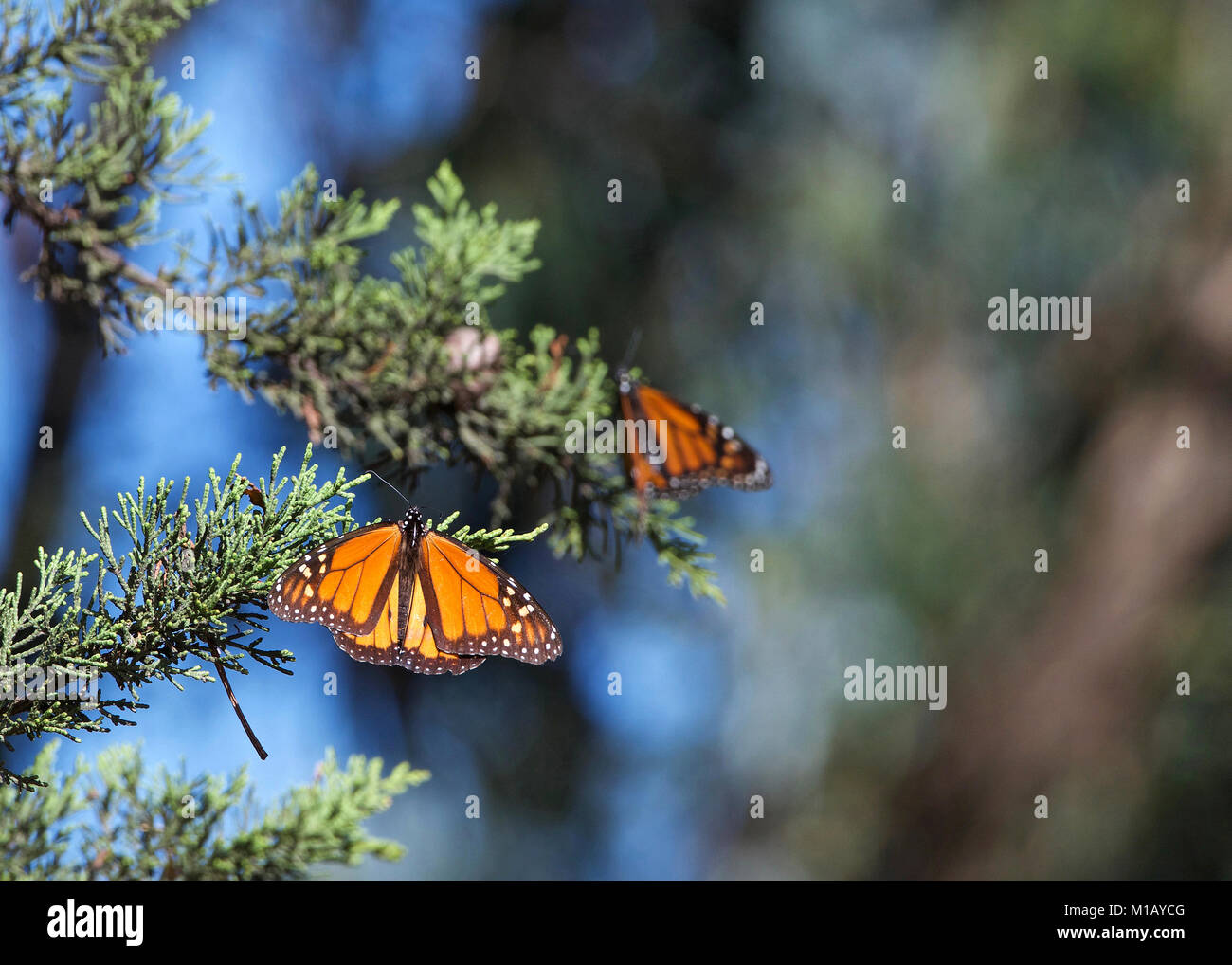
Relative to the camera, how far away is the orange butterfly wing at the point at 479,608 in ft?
4.10

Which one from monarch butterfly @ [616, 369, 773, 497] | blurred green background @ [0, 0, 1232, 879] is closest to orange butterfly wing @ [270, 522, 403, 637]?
monarch butterfly @ [616, 369, 773, 497]

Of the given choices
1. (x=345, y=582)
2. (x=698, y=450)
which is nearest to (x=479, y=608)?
(x=345, y=582)

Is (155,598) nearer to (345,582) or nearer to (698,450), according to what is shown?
(345,582)

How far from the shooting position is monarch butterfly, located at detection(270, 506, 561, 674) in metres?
1.13

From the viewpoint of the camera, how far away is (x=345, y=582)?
117 cm

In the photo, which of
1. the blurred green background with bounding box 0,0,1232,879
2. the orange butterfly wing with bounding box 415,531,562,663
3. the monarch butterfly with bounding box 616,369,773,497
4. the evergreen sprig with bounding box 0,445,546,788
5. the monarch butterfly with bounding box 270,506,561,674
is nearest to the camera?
the evergreen sprig with bounding box 0,445,546,788

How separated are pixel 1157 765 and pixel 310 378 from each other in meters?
4.39

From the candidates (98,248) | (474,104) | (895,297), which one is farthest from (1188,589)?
(98,248)

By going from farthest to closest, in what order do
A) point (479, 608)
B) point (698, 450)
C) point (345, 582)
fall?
point (698, 450)
point (479, 608)
point (345, 582)

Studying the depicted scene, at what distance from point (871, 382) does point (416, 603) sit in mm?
3722

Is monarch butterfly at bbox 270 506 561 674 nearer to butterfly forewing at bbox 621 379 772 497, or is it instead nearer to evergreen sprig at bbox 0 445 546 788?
evergreen sprig at bbox 0 445 546 788

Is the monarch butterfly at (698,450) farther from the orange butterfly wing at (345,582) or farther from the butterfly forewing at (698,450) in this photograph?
the orange butterfly wing at (345,582)

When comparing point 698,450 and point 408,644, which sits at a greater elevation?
point 698,450

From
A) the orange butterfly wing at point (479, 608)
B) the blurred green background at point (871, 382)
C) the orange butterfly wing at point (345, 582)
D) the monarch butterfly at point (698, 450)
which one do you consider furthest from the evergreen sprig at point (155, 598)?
the blurred green background at point (871, 382)
